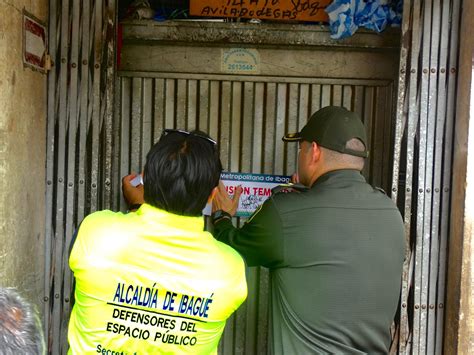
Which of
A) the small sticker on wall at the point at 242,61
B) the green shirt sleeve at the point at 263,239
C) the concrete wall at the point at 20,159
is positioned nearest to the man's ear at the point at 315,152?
the green shirt sleeve at the point at 263,239

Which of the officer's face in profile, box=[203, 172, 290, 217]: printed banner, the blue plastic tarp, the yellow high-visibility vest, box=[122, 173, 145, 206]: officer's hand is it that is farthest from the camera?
box=[203, 172, 290, 217]: printed banner

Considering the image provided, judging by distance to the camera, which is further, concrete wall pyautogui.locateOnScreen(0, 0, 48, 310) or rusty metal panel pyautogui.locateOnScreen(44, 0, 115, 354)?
rusty metal panel pyautogui.locateOnScreen(44, 0, 115, 354)

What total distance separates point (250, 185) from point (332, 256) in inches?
47.5

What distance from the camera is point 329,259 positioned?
2.20m

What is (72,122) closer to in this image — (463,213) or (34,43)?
(34,43)

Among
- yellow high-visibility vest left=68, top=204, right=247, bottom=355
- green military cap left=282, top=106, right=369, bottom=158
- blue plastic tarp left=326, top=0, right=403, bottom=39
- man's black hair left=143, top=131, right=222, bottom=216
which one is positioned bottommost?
yellow high-visibility vest left=68, top=204, right=247, bottom=355

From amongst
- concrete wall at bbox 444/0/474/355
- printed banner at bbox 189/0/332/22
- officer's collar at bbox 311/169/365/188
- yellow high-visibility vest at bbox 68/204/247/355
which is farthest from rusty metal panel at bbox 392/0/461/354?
yellow high-visibility vest at bbox 68/204/247/355

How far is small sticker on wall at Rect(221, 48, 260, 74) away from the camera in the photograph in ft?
10.7

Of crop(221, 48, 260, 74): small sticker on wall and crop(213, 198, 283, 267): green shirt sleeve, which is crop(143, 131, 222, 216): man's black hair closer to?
crop(213, 198, 283, 267): green shirt sleeve

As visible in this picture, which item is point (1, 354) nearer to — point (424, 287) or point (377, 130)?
point (424, 287)

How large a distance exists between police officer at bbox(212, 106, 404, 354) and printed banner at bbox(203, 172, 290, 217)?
952 millimetres

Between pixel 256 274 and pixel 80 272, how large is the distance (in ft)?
5.57

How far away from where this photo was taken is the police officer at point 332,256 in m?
2.20

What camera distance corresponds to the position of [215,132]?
10.9 ft
